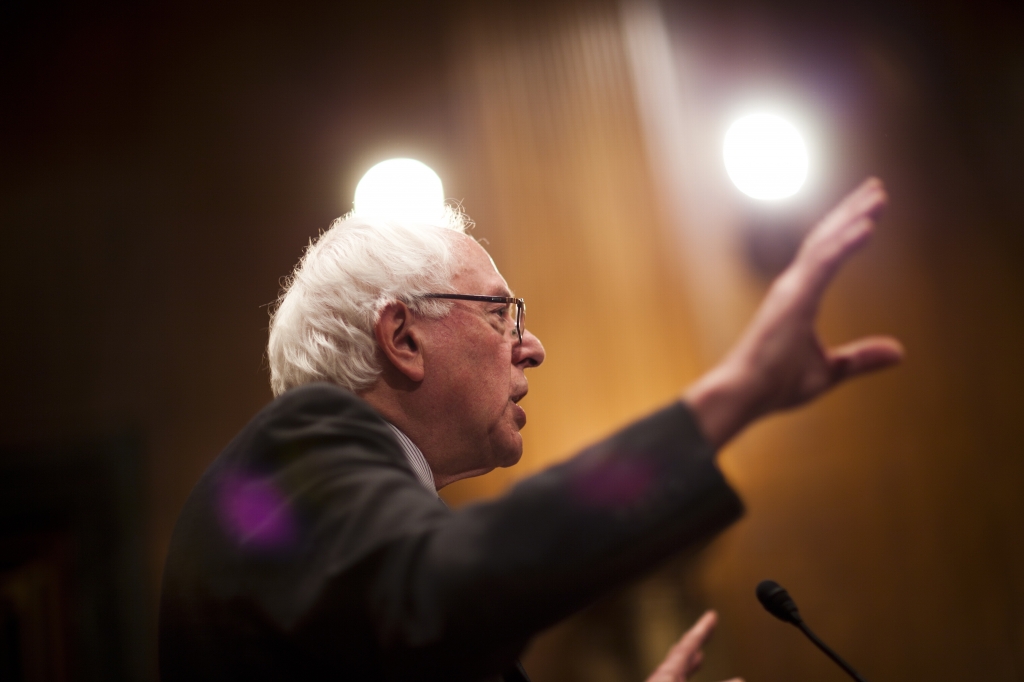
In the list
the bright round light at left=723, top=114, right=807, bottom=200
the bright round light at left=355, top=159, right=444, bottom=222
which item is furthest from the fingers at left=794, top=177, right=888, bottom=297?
the bright round light at left=355, top=159, right=444, bottom=222

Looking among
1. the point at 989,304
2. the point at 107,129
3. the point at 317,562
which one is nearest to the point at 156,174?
the point at 107,129

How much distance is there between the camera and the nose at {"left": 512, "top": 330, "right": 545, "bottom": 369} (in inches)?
45.5

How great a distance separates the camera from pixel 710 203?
175 centimetres

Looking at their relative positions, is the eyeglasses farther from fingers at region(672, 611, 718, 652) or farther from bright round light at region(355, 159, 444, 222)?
bright round light at region(355, 159, 444, 222)

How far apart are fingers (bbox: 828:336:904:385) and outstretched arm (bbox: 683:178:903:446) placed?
3 cm

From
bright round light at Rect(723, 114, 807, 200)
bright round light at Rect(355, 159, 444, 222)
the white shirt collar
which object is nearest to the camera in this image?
the white shirt collar

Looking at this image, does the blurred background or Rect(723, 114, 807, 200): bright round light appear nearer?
Rect(723, 114, 807, 200): bright round light

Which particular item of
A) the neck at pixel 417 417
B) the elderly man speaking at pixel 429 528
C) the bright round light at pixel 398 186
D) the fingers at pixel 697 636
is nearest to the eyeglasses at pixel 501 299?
the neck at pixel 417 417

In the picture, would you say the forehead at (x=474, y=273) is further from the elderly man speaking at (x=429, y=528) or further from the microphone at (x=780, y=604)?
the microphone at (x=780, y=604)

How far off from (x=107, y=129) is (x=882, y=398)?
2.35 m

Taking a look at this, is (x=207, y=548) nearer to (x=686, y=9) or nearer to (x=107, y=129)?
(x=686, y=9)

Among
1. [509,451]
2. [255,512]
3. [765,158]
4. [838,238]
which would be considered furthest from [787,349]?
[765,158]

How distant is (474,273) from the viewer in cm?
110

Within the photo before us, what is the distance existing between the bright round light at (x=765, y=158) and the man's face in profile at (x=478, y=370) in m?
0.57
